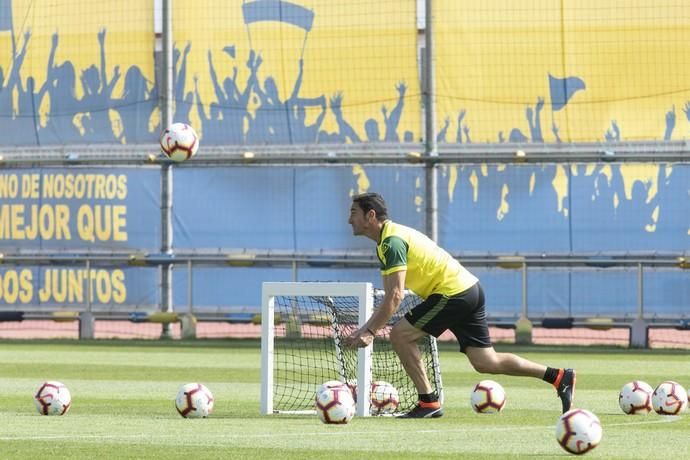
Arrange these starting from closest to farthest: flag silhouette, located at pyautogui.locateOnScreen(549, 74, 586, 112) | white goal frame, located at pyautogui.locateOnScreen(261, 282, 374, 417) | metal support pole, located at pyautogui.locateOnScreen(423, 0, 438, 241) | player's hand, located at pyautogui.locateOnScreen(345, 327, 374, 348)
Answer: player's hand, located at pyautogui.locateOnScreen(345, 327, 374, 348)
white goal frame, located at pyautogui.locateOnScreen(261, 282, 374, 417)
flag silhouette, located at pyautogui.locateOnScreen(549, 74, 586, 112)
metal support pole, located at pyautogui.locateOnScreen(423, 0, 438, 241)

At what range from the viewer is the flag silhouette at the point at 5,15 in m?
27.0

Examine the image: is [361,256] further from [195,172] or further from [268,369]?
[268,369]

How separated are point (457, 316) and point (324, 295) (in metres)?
1.09

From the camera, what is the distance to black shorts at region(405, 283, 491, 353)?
12.0m

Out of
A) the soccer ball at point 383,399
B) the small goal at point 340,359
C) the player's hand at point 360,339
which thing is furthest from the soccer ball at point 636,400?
the player's hand at point 360,339

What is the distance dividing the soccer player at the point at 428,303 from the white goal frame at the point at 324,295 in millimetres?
362

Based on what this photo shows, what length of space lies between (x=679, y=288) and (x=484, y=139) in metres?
3.90

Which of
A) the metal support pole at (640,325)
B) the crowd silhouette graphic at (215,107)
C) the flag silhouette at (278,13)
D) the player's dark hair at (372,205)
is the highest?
the flag silhouette at (278,13)

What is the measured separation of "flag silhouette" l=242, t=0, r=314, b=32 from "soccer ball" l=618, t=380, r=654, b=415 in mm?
14131

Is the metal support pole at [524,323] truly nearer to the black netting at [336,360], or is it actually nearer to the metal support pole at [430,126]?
the metal support pole at [430,126]

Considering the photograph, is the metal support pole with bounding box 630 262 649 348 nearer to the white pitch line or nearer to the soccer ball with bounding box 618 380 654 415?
the soccer ball with bounding box 618 380 654 415

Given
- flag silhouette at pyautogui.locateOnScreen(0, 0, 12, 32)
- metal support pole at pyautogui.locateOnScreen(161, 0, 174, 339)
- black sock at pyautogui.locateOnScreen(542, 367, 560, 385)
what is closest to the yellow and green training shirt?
black sock at pyautogui.locateOnScreen(542, 367, 560, 385)

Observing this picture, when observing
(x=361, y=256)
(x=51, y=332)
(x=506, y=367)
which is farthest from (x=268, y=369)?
(x=51, y=332)

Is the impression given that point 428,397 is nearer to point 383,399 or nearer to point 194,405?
point 383,399
